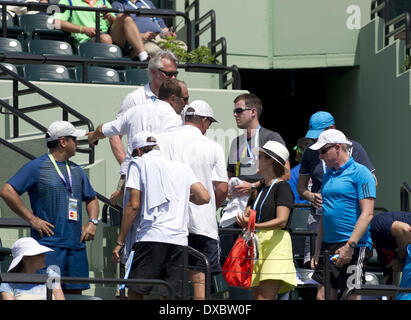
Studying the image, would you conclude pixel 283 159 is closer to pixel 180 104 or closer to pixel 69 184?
pixel 180 104

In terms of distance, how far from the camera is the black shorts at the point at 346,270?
8.12 metres

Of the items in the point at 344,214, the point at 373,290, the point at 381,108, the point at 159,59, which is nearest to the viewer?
the point at 373,290

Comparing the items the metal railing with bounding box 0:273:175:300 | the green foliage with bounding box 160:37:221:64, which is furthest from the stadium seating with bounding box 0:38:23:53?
the metal railing with bounding box 0:273:175:300

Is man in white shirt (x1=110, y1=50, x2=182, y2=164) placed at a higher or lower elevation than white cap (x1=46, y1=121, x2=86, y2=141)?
higher

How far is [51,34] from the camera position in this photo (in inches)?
552

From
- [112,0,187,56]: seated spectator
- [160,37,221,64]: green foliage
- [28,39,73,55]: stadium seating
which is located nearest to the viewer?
[28,39,73,55]: stadium seating

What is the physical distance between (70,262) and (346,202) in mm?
2302

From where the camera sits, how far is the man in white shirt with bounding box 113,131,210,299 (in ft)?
24.3

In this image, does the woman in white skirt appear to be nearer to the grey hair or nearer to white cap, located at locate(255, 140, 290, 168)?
white cap, located at locate(255, 140, 290, 168)

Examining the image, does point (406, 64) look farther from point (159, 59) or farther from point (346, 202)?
point (346, 202)

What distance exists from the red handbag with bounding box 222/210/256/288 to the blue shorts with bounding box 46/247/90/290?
3.90 ft

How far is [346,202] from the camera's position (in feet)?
27.1

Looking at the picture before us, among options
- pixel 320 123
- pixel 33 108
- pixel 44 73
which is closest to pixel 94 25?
pixel 44 73
